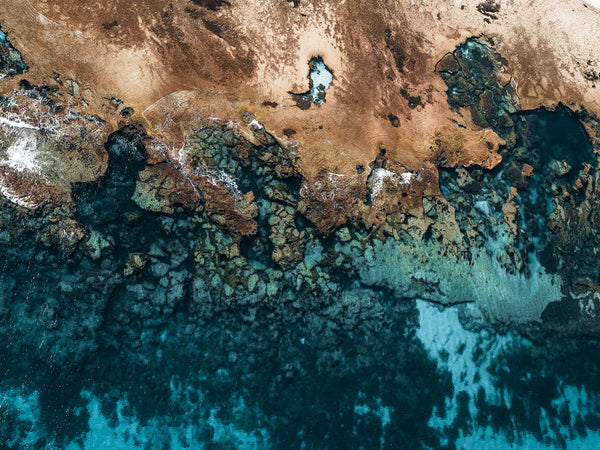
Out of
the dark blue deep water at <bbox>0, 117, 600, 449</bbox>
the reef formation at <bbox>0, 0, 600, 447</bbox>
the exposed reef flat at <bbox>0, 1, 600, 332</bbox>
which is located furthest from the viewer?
the exposed reef flat at <bbox>0, 1, 600, 332</bbox>

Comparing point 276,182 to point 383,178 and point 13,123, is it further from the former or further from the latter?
point 13,123

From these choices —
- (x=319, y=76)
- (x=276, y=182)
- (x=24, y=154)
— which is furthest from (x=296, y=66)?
(x=24, y=154)

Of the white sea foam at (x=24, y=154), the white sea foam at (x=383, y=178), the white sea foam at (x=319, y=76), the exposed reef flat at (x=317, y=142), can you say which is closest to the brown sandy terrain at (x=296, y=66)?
the exposed reef flat at (x=317, y=142)

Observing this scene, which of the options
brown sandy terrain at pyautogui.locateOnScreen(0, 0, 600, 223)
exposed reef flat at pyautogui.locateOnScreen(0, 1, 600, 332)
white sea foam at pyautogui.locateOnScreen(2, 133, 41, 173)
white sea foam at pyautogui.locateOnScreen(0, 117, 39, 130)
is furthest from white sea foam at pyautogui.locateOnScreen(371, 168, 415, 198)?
white sea foam at pyautogui.locateOnScreen(0, 117, 39, 130)

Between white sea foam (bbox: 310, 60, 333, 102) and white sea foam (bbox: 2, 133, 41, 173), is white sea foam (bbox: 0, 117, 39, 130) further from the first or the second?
white sea foam (bbox: 310, 60, 333, 102)

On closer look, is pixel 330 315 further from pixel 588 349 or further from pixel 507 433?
pixel 588 349

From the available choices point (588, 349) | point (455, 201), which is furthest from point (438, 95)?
point (588, 349)
